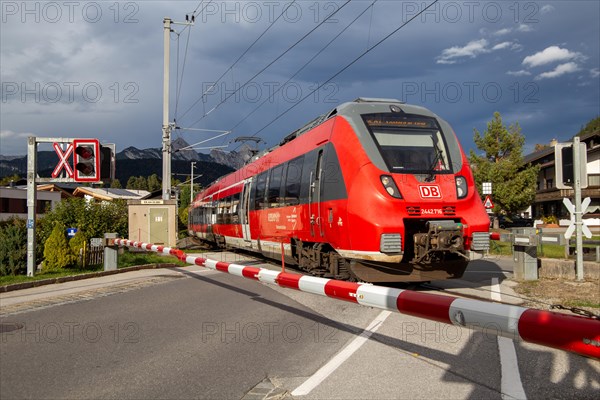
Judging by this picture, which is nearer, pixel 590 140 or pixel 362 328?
pixel 362 328

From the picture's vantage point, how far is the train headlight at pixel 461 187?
28.0 feet

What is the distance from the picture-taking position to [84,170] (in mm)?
13258

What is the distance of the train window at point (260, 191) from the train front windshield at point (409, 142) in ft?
18.3

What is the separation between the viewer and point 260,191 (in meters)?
14.4

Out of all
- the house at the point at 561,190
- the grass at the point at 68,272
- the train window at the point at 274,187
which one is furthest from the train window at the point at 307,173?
the house at the point at 561,190

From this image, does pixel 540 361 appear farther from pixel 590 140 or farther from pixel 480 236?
pixel 590 140

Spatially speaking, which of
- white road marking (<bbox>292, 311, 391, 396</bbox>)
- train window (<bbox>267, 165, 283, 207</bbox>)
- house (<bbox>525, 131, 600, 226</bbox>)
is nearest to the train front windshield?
white road marking (<bbox>292, 311, 391, 396</bbox>)

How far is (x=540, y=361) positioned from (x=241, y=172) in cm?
1430

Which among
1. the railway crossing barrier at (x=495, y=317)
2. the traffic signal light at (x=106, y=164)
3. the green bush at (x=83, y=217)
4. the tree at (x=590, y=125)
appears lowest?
the railway crossing barrier at (x=495, y=317)

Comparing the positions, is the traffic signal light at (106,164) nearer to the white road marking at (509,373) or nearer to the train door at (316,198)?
the train door at (316,198)

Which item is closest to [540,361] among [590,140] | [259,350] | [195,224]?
[259,350]

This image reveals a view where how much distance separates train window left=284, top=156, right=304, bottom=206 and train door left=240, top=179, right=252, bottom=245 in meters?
4.32

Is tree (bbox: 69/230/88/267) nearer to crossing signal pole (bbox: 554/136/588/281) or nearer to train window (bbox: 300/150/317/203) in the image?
train window (bbox: 300/150/317/203)

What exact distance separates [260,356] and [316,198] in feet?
16.1
